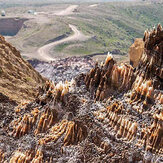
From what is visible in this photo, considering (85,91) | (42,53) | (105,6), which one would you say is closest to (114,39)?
(42,53)

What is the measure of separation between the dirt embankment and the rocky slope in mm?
130286

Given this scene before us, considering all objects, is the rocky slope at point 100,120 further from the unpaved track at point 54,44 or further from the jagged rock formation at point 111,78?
the unpaved track at point 54,44

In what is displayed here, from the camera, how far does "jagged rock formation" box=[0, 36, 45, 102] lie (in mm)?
20234

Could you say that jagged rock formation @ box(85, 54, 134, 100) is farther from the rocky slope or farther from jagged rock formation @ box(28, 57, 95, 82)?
jagged rock formation @ box(28, 57, 95, 82)

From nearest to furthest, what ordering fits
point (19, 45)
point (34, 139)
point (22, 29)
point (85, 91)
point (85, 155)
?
point (85, 155) → point (34, 139) → point (85, 91) → point (19, 45) → point (22, 29)

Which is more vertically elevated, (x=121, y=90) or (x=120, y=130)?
(x=121, y=90)

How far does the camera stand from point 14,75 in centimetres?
2334

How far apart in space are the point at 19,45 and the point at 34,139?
106 metres

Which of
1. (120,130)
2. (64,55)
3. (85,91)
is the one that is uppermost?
(85,91)

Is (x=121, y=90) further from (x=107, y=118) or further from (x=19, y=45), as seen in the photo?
(x=19, y=45)

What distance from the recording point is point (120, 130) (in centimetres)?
848

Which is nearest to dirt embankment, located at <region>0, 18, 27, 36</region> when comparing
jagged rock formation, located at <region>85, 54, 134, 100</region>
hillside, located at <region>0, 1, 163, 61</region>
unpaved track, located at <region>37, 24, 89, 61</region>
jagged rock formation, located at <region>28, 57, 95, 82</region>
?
hillside, located at <region>0, 1, 163, 61</region>

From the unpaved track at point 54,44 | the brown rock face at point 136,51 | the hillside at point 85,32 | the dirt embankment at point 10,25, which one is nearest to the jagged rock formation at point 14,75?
the brown rock face at point 136,51

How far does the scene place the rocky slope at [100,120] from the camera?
819 centimetres
